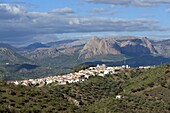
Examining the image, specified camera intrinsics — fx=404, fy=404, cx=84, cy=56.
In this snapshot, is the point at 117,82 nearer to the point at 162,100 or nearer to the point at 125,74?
the point at 125,74

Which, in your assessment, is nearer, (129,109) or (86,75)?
(129,109)

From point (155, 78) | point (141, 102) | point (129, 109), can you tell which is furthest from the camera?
point (155, 78)

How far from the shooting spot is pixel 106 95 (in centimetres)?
12744

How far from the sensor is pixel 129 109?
305 feet

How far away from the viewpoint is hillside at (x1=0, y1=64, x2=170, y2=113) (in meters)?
36.4

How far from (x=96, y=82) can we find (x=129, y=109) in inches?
2089

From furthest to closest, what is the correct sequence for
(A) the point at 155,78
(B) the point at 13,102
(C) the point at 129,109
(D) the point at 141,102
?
(A) the point at 155,78 → (D) the point at 141,102 → (C) the point at 129,109 → (B) the point at 13,102

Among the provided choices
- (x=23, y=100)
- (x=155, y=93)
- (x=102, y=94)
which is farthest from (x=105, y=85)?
(x=23, y=100)

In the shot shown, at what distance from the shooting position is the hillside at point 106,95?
119 ft

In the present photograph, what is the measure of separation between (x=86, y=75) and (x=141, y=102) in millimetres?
66350

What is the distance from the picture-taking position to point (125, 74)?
548ft

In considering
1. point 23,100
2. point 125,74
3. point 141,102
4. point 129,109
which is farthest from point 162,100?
point 23,100

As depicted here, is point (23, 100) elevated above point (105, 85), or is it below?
above

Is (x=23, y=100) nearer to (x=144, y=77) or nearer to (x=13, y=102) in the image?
(x=13, y=102)
